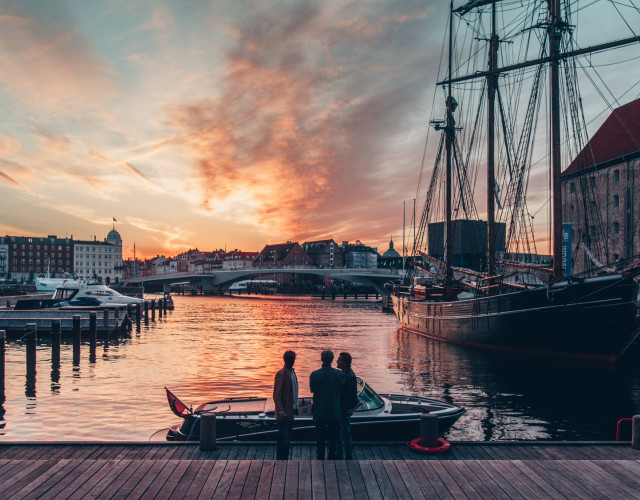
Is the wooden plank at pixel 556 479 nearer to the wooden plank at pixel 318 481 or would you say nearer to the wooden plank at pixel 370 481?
the wooden plank at pixel 370 481

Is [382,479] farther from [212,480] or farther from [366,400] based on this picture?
[366,400]

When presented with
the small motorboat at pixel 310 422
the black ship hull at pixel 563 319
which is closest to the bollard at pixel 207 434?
the small motorboat at pixel 310 422

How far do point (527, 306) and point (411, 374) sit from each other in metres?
7.37

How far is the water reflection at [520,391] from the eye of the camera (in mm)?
16938

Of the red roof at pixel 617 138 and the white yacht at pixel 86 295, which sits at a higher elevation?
the red roof at pixel 617 138

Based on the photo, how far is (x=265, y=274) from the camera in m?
A: 135

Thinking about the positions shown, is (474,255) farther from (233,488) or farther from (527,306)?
(233,488)

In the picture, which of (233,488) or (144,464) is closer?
(233,488)

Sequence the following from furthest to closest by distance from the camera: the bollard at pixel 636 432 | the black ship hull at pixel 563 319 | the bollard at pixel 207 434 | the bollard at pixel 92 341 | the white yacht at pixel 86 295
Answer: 1. the white yacht at pixel 86 295
2. the bollard at pixel 92 341
3. the black ship hull at pixel 563 319
4. the bollard at pixel 207 434
5. the bollard at pixel 636 432

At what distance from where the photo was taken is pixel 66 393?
72.0 feet

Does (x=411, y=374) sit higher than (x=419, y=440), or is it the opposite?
(x=419, y=440)

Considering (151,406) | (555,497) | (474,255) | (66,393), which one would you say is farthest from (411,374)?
(474,255)

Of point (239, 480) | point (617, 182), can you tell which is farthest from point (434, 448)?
point (617, 182)

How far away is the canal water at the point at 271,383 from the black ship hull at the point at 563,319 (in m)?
0.93
